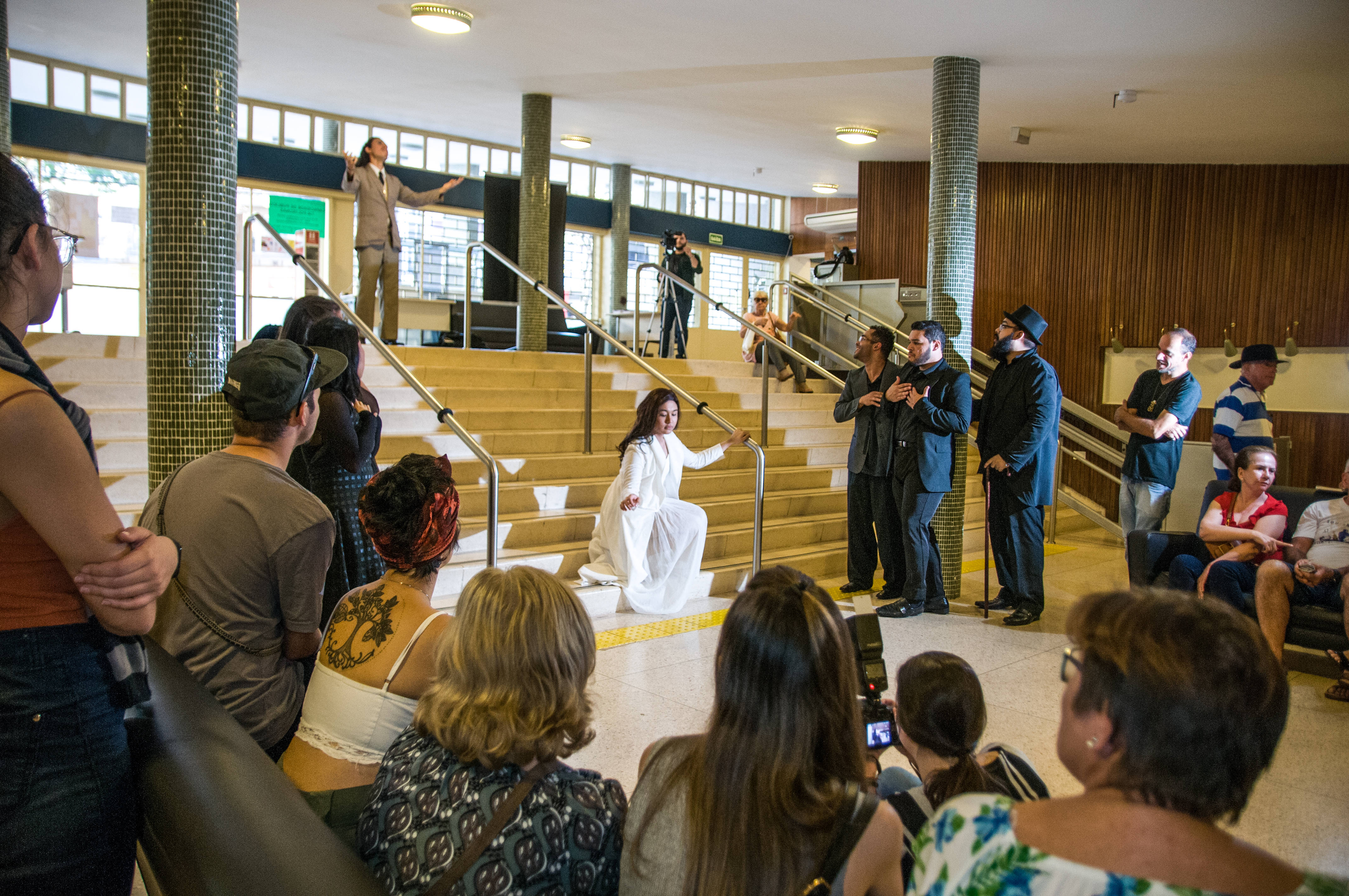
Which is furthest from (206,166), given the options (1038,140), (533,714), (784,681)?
(1038,140)

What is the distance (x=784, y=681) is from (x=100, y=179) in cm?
1125

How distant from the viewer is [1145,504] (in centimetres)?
510

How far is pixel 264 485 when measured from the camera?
183 cm

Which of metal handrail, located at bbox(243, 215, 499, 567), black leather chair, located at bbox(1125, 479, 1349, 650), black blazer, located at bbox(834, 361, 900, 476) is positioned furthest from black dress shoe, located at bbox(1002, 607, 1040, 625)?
metal handrail, located at bbox(243, 215, 499, 567)

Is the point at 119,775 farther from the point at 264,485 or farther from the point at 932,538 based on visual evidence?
the point at 932,538

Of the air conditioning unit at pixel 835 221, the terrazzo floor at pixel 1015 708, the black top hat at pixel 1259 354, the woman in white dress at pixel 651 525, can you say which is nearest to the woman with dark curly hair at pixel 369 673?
the terrazzo floor at pixel 1015 708

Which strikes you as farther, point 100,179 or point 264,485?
point 100,179

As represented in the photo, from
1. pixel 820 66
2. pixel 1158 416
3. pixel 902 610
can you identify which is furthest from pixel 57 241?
pixel 820 66

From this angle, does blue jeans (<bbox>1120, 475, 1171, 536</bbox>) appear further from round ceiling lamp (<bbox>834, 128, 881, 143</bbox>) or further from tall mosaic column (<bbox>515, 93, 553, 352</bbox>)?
tall mosaic column (<bbox>515, 93, 553, 352</bbox>)

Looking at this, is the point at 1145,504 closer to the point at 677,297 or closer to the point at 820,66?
the point at 820,66

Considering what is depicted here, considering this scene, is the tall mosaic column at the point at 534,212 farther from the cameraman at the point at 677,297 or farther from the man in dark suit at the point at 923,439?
the man in dark suit at the point at 923,439

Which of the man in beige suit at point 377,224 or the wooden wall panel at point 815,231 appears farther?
the wooden wall panel at point 815,231

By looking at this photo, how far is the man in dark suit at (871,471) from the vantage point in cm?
524

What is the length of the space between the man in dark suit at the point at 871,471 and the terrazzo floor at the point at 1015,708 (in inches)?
19.7
